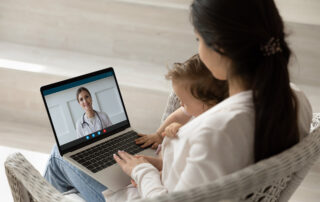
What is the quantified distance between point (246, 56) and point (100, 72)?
67 centimetres

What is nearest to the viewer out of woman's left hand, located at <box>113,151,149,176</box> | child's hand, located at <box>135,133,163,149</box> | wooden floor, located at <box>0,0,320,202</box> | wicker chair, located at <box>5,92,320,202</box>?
wicker chair, located at <box>5,92,320,202</box>

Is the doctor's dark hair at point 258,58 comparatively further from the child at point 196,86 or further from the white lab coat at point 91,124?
the white lab coat at point 91,124

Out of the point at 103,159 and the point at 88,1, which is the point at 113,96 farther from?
the point at 88,1

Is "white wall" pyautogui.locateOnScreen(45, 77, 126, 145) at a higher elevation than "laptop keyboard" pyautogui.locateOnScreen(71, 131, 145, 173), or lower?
higher

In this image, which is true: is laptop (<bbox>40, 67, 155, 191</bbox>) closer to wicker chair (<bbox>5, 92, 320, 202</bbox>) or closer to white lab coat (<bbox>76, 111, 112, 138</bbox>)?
white lab coat (<bbox>76, 111, 112, 138</bbox>)

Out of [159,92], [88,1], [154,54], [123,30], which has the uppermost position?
[88,1]

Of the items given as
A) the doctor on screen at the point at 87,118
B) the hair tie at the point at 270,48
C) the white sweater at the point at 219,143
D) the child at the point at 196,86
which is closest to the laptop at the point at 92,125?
the doctor on screen at the point at 87,118

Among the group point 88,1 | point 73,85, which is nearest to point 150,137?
point 73,85

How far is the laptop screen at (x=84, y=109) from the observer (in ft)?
4.42

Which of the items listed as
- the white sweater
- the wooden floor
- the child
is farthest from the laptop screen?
the wooden floor

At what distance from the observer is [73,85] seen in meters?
1.39

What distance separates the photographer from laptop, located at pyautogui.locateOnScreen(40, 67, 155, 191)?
1.30m

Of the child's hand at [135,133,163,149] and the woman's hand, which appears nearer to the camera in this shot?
the woman's hand

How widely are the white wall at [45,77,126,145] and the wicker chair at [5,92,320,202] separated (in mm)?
311
